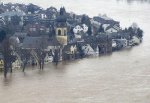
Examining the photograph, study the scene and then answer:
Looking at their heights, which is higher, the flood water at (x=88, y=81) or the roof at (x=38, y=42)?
the roof at (x=38, y=42)

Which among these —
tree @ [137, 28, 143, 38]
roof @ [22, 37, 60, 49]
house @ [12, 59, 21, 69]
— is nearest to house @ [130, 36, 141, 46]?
tree @ [137, 28, 143, 38]

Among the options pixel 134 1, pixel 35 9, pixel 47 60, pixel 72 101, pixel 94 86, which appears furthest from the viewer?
pixel 134 1

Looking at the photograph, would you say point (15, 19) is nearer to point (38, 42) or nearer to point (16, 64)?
point (38, 42)

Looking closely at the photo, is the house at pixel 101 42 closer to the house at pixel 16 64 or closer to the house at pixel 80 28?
the house at pixel 80 28

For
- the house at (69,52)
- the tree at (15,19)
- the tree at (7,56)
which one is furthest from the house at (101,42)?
the tree at (15,19)

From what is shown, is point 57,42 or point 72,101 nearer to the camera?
point 72,101

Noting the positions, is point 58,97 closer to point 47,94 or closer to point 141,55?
point 47,94

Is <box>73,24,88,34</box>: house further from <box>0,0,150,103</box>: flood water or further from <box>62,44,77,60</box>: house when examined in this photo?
<box>62,44,77,60</box>: house

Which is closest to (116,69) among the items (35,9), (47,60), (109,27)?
(47,60)
